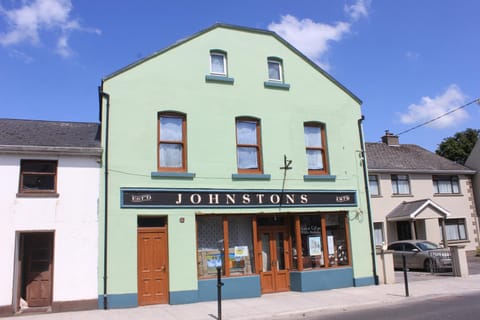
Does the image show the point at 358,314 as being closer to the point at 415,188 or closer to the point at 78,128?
the point at 78,128

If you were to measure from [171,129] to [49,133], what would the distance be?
3.83 m

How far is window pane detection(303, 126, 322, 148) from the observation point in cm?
1602

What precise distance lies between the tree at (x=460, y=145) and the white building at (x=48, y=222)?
4319cm

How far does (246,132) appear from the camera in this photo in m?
15.1

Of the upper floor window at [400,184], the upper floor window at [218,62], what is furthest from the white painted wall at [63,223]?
the upper floor window at [400,184]

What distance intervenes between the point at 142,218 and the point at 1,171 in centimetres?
409

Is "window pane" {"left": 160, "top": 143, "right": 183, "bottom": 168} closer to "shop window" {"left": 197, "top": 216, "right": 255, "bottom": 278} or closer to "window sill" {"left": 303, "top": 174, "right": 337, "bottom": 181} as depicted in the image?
"shop window" {"left": 197, "top": 216, "right": 255, "bottom": 278}

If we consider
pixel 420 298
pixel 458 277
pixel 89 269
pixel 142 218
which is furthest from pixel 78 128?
pixel 458 277

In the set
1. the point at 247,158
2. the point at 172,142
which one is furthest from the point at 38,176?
the point at 247,158

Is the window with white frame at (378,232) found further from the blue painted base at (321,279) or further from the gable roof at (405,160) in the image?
the blue painted base at (321,279)

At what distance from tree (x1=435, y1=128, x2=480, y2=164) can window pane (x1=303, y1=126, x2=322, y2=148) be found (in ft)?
118

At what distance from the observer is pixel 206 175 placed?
14.0m

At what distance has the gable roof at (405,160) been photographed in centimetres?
2597

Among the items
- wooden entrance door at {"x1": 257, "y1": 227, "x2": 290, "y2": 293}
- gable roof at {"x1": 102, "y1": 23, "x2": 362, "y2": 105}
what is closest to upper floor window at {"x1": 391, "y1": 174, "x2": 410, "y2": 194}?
gable roof at {"x1": 102, "y1": 23, "x2": 362, "y2": 105}
